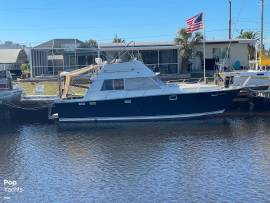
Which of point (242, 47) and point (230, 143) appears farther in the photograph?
point (242, 47)

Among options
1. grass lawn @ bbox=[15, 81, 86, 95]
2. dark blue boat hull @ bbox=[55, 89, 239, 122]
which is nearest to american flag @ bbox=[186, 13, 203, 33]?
dark blue boat hull @ bbox=[55, 89, 239, 122]

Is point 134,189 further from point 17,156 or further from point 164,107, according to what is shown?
point 164,107

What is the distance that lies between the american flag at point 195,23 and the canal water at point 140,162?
8560 millimetres

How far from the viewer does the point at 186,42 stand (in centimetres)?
4831

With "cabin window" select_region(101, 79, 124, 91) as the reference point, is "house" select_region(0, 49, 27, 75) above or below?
above

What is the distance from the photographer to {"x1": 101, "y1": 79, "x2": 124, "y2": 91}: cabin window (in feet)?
94.5

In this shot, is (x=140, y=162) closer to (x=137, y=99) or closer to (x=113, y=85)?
(x=137, y=99)

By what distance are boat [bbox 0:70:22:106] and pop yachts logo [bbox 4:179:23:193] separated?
1359 cm

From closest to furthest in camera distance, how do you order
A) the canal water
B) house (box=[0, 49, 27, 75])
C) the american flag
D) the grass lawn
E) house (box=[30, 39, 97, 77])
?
the canal water, the american flag, the grass lawn, house (box=[30, 39, 97, 77]), house (box=[0, 49, 27, 75])

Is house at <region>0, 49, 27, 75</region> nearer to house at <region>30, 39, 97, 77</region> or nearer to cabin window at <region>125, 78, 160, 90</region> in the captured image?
house at <region>30, 39, 97, 77</region>

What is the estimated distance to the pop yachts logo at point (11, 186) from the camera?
16984 mm

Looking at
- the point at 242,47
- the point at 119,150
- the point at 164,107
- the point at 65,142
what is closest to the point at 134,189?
the point at 119,150

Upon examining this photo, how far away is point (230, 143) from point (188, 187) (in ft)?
22.6

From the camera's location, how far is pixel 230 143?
22969 mm
